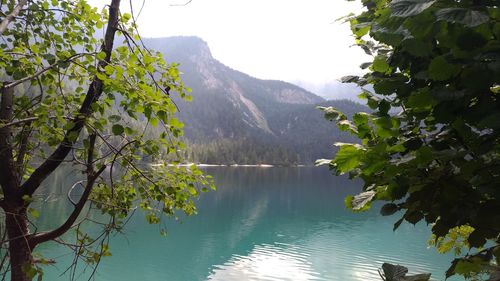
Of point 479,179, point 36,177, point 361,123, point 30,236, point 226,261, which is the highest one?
point 361,123

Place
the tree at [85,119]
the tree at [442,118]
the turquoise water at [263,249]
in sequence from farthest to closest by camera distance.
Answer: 1. the turquoise water at [263,249]
2. the tree at [85,119]
3. the tree at [442,118]

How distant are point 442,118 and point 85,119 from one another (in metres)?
3.55

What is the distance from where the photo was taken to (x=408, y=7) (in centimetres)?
141

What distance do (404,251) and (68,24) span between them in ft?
131

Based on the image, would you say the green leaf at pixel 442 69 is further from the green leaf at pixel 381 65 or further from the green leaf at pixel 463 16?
the green leaf at pixel 381 65

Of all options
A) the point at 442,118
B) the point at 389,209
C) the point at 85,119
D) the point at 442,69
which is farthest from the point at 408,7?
the point at 85,119

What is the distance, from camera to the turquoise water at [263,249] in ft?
100.0

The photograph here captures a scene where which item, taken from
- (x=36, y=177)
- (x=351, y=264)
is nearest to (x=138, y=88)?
(x=36, y=177)

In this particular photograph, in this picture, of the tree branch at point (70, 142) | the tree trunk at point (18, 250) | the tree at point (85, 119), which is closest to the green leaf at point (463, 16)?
the tree at point (85, 119)

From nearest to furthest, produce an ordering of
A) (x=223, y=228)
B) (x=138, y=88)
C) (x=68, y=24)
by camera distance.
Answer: (x=138, y=88), (x=68, y=24), (x=223, y=228)

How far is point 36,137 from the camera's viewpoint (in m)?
5.38

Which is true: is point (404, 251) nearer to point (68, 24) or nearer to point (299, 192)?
point (68, 24)

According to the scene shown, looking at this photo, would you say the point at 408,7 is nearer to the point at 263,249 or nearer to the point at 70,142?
the point at 70,142

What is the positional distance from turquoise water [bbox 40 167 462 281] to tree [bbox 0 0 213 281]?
14961mm
